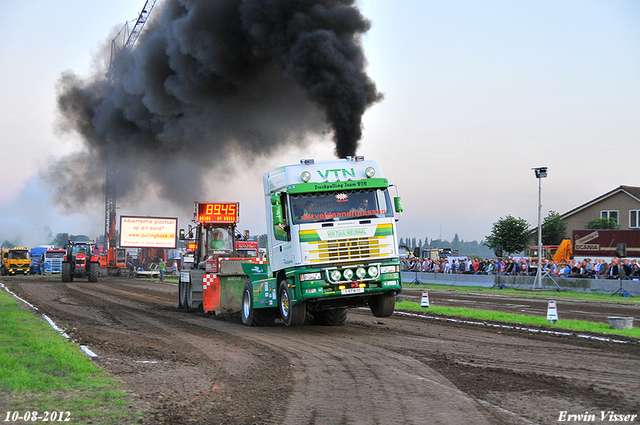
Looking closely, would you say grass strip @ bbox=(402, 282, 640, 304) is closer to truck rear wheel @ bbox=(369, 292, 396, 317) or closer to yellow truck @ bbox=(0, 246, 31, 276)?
truck rear wheel @ bbox=(369, 292, 396, 317)

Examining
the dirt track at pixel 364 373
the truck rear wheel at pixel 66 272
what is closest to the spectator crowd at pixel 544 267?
the dirt track at pixel 364 373

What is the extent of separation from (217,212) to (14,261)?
4383 cm

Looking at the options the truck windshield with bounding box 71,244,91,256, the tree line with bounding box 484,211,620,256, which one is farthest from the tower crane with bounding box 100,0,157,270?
the tree line with bounding box 484,211,620,256

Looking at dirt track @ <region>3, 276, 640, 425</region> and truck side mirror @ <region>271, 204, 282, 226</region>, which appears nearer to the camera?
dirt track @ <region>3, 276, 640, 425</region>

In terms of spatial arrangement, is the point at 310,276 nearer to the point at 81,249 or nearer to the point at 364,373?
the point at 364,373

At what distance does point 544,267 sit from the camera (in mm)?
32438

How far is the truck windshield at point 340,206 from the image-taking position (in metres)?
12.4

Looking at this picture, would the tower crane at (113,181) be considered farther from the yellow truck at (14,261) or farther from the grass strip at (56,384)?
the grass strip at (56,384)

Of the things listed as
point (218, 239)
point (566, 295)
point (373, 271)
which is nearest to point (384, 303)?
point (373, 271)

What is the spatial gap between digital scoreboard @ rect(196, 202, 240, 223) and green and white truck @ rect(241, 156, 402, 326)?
629cm

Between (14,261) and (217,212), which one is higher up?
(217,212)

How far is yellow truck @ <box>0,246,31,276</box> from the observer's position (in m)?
55.2

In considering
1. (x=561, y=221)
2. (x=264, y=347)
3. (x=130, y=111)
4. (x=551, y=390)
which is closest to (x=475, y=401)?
(x=551, y=390)

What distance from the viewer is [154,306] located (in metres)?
21.2
